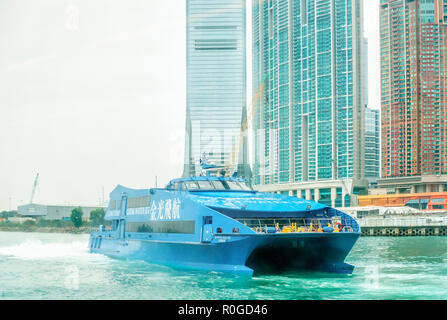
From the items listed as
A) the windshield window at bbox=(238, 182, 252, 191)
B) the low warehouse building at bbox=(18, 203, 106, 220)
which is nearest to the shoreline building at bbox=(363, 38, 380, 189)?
the low warehouse building at bbox=(18, 203, 106, 220)

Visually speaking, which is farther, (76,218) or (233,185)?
(76,218)

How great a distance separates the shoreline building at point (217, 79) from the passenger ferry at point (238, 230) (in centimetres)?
8045

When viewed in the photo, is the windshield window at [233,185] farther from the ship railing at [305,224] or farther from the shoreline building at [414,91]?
the shoreline building at [414,91]

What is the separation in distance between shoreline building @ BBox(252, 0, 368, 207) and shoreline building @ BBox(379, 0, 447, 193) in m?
9.91

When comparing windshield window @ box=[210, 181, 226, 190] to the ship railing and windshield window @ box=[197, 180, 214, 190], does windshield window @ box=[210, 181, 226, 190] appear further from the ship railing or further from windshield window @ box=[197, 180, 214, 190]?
the ship railing

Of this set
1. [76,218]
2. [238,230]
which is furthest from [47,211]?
[238,230]

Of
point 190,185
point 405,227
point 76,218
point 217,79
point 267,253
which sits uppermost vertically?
point 217,79

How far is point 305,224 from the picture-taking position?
2352 centimetres

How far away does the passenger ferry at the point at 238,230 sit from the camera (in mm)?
21344

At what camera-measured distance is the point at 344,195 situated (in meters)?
116

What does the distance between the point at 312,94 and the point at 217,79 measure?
2140cm

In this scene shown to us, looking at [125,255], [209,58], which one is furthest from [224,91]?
[125,255]

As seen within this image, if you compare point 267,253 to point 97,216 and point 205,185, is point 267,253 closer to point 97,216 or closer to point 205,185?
point 205,185
